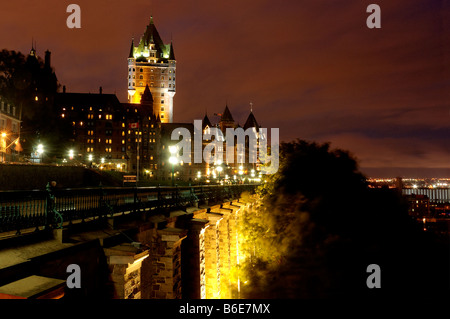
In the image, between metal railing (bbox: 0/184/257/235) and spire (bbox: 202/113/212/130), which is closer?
metal railing (bbox: 0/184/257/235)

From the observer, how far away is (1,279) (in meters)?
6.11

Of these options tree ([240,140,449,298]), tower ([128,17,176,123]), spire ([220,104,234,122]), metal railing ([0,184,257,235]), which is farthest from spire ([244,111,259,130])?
metal railing ([0,184,257,235])

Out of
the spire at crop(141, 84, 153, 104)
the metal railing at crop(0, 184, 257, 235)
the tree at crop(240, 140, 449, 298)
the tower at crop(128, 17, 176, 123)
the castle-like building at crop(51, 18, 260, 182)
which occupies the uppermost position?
the tower at crop(128, 17, 176, 123)

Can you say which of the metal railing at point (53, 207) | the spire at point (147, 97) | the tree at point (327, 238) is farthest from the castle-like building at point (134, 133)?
the metal railing at point (53, 207)

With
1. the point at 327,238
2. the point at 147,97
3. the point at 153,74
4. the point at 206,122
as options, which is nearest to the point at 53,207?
the point at 327,238

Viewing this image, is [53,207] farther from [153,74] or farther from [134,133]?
[153,74]

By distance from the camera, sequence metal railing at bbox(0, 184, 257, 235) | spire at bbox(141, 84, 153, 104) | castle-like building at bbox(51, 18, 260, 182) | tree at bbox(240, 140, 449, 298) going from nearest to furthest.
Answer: metal railing at bbox(0, 184, 257, 235), tree at bbox(240, 140, 449, 298), castle-like building at bbox(51, 18, 260, 182), spire at bbox(141, 84, 153, 104)

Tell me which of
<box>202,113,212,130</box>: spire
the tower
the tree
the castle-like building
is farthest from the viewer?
the tower

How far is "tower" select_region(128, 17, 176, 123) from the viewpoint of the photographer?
157 m

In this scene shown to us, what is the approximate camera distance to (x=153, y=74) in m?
160

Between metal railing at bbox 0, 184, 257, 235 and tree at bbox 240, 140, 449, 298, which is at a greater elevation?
metal railing at bbox 0, 184, 257, 235

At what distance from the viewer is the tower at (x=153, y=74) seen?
157000mm

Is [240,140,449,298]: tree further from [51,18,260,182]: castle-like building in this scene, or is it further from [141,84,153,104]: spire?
[141,84,153,104]: spire

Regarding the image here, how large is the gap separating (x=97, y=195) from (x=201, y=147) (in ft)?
415
